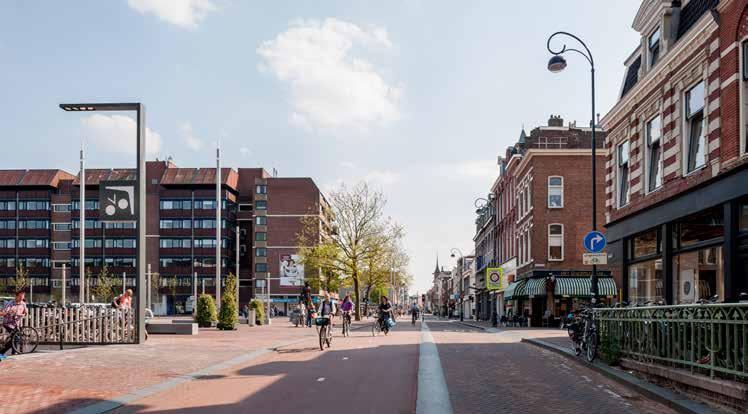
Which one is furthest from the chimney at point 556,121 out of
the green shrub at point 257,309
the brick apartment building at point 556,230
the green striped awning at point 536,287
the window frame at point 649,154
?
the window frame at point 649,154

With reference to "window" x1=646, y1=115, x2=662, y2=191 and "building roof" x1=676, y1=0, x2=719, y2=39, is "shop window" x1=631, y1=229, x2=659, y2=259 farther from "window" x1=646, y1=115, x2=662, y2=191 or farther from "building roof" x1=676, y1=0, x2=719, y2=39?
"building roof" x1=676, y1=0, x2=719, y2=39

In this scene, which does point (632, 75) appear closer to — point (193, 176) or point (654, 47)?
point (654, 47)

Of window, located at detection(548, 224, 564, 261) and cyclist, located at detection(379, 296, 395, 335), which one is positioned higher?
window, located at detection(548, 224, 564, 261)

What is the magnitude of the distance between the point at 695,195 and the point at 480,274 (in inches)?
2805

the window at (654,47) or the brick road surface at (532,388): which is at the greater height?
the window at (654,47)

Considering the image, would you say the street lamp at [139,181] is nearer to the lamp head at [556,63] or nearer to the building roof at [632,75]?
the lamp head at [556,63]

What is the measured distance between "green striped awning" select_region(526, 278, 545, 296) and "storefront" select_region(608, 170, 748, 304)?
20262 millimetres

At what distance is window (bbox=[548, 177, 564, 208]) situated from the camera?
46156mm

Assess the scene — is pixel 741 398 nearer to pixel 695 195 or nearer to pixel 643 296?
pixel 695 195

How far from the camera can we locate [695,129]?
18.4 m

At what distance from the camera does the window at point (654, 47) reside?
854 inches

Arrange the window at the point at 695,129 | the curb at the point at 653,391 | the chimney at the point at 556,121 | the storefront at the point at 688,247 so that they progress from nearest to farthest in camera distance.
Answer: the curb at the point at 653,391
the storefront at the point at 688,247
the window at the point at 695,129
the chimney at the point at 556,121

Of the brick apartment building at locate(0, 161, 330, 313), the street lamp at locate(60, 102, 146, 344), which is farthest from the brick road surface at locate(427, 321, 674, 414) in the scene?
the brick apartment building at locate(0, 161, 330, 313)

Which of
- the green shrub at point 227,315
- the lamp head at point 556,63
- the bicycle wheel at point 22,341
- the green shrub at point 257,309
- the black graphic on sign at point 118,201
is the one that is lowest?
the green shrub at point 257,309
